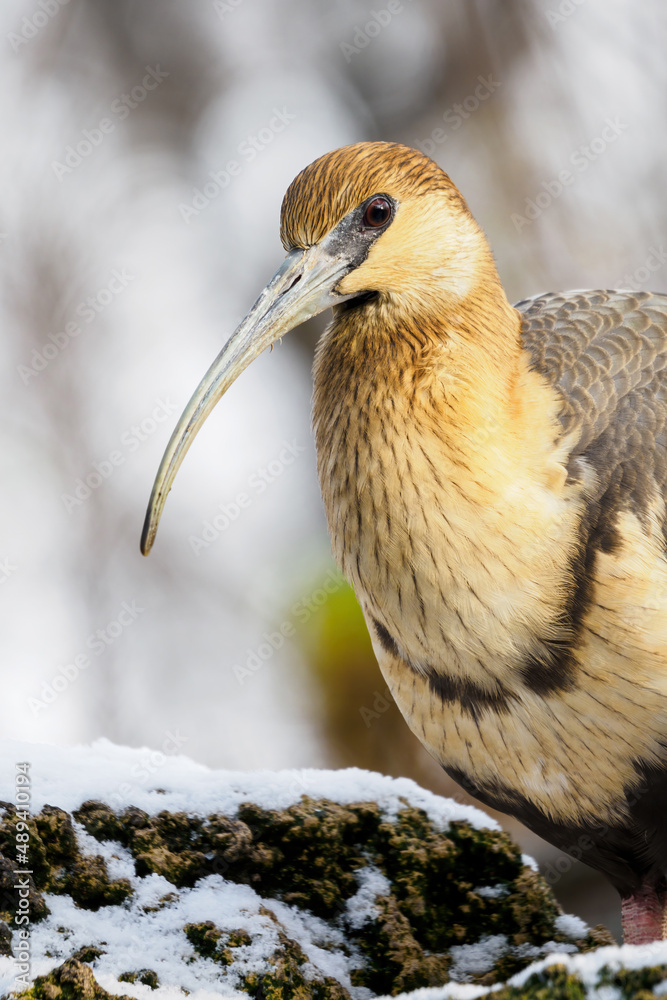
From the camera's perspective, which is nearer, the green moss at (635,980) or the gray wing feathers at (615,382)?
the green moss at (635,980)

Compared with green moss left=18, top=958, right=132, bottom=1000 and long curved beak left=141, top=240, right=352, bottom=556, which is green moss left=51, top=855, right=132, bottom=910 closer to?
green moss left=18, top=958, right=132, bottom=1000

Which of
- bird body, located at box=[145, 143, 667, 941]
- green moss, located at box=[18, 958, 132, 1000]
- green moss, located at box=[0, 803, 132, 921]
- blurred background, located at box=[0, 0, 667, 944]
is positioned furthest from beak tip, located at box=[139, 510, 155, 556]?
blurred background, located at box=[0, 0, 667, 944]

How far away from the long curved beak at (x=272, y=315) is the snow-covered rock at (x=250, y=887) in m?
0.91

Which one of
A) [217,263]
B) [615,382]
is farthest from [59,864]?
[217,263]

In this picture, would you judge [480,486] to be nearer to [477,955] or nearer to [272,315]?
[272,315]

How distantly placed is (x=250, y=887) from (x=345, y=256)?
182 cm

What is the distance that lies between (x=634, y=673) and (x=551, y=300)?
57.9 inches

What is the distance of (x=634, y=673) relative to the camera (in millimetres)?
2588

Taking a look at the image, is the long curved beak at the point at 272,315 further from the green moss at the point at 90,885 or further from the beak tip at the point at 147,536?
the green moss at the point at 90,885

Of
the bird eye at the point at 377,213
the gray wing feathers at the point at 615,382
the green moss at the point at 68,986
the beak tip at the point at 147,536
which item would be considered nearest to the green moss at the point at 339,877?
→ the green moss at the point at 68,986

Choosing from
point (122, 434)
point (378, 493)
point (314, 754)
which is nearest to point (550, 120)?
point (122, 434)

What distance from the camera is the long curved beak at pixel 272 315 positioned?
259 cm

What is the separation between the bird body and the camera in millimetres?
2588

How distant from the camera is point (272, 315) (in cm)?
264
